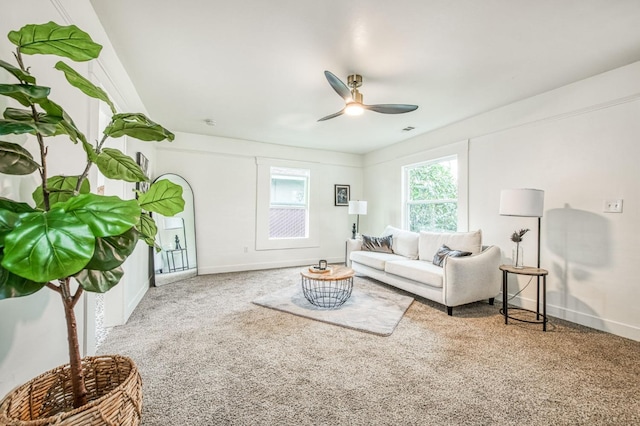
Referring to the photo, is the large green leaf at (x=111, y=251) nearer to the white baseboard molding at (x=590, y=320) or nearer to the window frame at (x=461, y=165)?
the white baseboard molding at (x=590, y=320)

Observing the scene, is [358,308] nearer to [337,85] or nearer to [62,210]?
[337,85]

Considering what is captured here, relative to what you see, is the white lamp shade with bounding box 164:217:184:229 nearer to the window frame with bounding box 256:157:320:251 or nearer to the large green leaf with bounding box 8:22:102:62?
the window frame with bounding box 256:157:320:251

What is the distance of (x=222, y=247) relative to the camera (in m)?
5.17

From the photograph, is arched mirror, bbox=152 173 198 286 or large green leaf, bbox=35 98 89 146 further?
arched mirror, bbox=152 173 198 286

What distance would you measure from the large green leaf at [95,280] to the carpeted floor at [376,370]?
1040 millimetres

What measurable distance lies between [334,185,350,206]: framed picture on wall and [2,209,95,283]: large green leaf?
563 cm

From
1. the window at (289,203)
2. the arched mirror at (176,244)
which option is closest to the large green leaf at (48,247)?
the arched mirror at (176,244)

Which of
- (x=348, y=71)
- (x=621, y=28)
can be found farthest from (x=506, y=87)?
(x=348, y=71)

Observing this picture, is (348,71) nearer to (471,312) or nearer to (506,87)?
(506,87)

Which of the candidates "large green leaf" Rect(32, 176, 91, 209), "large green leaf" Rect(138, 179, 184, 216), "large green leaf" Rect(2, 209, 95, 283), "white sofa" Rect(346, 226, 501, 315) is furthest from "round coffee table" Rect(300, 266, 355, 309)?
"large green leaf" Rect(2, 209, 95, 283)

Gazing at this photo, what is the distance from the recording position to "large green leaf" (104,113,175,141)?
1.03m

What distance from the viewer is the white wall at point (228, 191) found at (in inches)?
194

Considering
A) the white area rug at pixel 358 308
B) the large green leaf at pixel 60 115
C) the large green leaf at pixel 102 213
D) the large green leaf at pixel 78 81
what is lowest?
the white area rug at pixel 358 308

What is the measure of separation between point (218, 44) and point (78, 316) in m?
2.16
